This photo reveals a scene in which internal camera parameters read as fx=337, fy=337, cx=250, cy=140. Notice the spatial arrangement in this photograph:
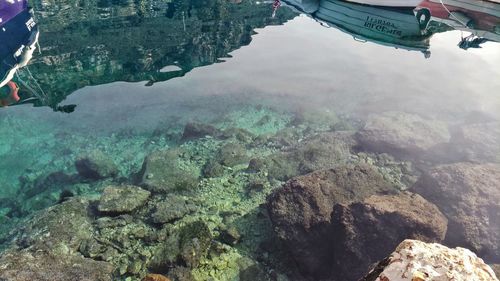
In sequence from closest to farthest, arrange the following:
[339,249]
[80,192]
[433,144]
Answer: [339,249] → [80,192] → [433,144]

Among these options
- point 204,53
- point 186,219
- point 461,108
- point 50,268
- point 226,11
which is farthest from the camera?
point 226,11

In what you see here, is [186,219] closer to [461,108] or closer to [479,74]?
[461,108]

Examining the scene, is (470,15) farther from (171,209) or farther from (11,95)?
(11,95)

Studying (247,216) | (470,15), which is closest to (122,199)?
(247,216)

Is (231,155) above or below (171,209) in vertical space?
below

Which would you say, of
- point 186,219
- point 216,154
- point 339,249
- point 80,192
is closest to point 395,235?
point 339,249

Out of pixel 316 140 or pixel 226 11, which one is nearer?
pixel 316 140

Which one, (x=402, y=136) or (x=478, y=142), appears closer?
(x=478, y=142)
